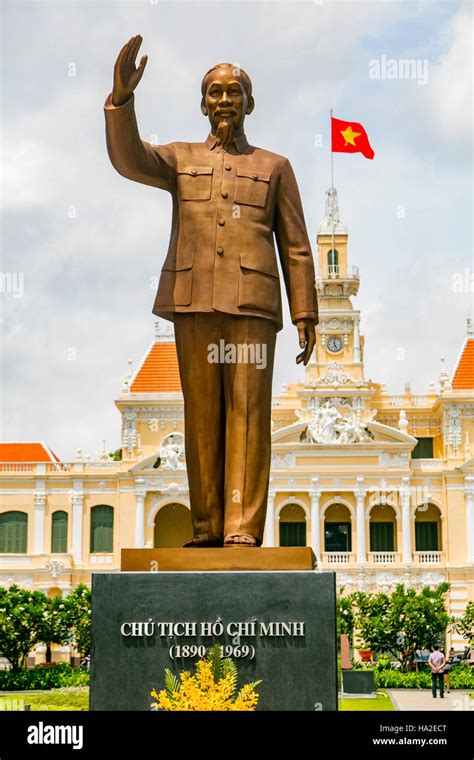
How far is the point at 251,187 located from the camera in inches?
301

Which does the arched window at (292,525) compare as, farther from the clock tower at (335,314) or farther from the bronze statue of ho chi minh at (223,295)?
the bronze statue of ho chi minh at (223,295)

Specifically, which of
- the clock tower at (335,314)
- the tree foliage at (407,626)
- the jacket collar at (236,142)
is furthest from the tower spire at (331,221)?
the jacket collar at (236,142)

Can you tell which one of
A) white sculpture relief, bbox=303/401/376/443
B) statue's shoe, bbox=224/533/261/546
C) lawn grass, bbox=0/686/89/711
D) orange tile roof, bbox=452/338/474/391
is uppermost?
orange tile roof, bbox=452/338/474/391

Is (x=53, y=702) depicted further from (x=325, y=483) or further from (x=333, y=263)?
(x=333, y=263)

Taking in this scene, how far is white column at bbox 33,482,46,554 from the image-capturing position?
44.7m

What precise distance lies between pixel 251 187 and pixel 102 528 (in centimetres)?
3816

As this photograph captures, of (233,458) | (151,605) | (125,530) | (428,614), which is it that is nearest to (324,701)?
(151,605)

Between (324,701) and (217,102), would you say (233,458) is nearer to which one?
(324,701)

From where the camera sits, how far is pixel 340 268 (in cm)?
4644

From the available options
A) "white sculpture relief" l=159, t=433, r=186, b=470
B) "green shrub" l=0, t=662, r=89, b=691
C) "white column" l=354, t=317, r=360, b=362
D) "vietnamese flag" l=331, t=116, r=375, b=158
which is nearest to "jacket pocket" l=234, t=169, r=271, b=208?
"green shrub" l=0, t=662, r=89, b=691

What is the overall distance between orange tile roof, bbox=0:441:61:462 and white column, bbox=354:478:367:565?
45.6ft

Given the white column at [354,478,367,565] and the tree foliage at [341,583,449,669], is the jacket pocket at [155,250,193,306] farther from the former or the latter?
the white column at [354,478,367,565]

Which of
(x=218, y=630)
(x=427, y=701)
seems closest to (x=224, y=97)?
(x=218, y=630)

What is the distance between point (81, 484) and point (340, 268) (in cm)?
1379
